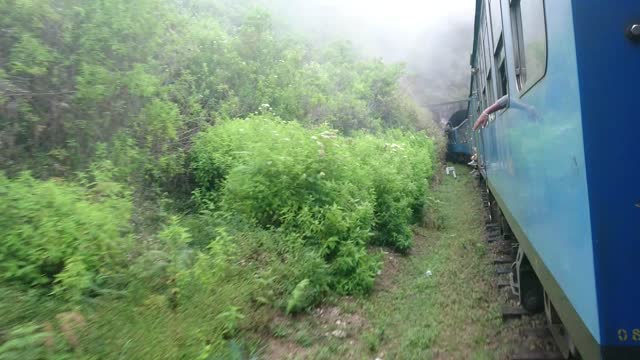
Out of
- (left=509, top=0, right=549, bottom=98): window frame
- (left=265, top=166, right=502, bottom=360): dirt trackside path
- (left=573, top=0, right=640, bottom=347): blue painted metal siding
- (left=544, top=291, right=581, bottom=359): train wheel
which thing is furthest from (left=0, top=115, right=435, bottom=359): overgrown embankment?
(left=509, top=0, right=549, bottom=98): window frame

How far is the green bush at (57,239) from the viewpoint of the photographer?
3.64 metres

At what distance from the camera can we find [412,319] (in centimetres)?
494

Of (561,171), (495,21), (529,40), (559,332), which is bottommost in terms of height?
(559,332)

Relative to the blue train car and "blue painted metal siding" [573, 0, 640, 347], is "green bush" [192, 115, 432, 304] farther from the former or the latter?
"blue painted metal siding" [573, 0, 640, 347]

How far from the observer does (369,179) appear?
7.75m

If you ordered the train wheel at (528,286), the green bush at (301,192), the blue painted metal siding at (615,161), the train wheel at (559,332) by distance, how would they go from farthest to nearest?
1. the green bush at (301,192)
2. the train wheel at (528,286)
3. the train wheel at (559,332)
4. the blue painted metal siding at (615,161)

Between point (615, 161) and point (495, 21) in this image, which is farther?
point (495, 21)

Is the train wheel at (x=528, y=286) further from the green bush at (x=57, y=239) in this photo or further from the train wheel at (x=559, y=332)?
the green bush at (x=57, y=239)

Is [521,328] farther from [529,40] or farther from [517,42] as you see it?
[529,40]

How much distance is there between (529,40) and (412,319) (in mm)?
3139

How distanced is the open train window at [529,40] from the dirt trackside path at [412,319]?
2370mm

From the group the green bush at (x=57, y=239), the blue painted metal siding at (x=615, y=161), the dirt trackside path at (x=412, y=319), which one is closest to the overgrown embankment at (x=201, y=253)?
the green bush at (x=57, y=239)

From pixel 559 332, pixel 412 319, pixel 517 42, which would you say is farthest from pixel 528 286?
pixel 517 42

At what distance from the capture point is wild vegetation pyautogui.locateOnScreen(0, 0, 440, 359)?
359 centimetres
